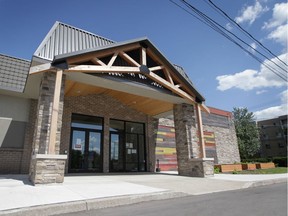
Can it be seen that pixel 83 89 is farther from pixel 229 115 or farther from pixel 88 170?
pixel 229 115

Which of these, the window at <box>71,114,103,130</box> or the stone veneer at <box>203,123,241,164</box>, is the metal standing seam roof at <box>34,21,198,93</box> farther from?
the stone veneer at <box>203,123,241,164</box>

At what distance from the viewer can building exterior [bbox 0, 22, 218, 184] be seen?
7.77 metres

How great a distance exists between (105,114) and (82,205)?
8903mm

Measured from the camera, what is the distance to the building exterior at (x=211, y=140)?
15281mm

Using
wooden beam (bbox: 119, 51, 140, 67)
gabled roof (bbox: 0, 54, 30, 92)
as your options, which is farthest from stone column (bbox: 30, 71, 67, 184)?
gabled roof (bbox: 0, 54, 30, 92)

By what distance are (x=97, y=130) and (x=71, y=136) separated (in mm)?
1522

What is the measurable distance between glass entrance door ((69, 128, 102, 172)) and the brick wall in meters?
0.33

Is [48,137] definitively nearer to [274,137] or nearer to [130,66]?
[130,66]

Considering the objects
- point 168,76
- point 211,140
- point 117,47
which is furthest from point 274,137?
point 117,47

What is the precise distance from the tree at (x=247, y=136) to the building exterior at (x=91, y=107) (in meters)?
29.7

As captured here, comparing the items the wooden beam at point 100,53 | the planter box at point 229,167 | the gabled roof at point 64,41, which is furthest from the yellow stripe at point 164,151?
the gabled roof at point 64,41

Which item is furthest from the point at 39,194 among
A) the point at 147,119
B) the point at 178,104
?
the point at 147,119

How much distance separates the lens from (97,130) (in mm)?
12500

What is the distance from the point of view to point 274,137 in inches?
2162
